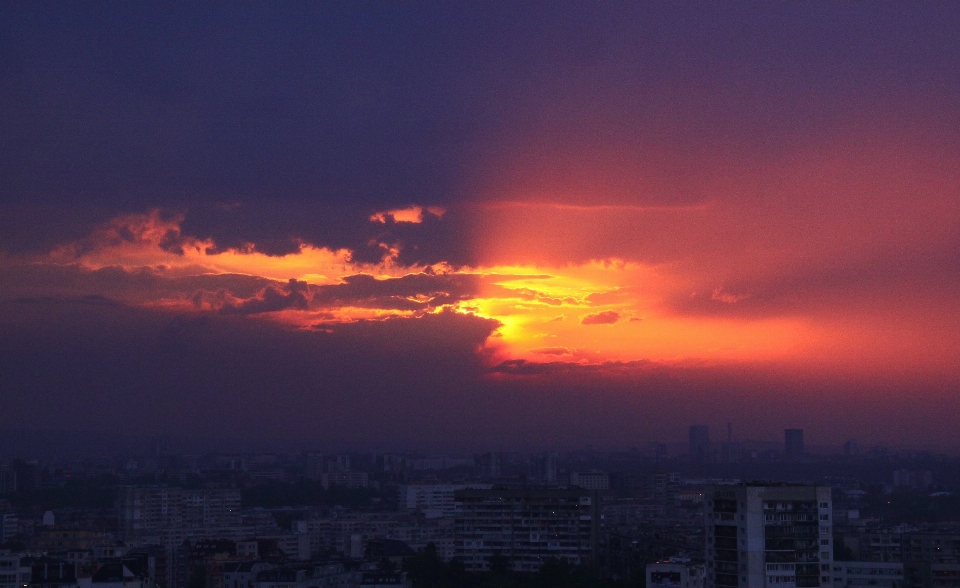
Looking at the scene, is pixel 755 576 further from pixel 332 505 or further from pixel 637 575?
pixel 332 505

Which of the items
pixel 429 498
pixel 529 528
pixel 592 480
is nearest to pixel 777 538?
pixel 529 528

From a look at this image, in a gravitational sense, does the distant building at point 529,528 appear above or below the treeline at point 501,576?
Answer: above

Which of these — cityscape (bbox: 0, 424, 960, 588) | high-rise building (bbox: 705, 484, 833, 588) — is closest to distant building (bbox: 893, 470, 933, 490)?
cityscape (bbox: 0, 424, 960, 588)

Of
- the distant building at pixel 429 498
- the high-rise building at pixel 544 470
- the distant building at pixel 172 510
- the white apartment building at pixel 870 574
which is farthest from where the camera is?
the high-rise building at pixel 544 470

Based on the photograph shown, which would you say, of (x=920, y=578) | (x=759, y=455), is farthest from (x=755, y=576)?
(x=759, y=455)

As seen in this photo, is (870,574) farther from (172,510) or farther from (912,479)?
(912,479)

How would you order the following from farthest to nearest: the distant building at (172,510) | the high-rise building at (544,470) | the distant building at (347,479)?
the distant building at (347,479), the high-rise building at (544,470), the distant building at (172,510)

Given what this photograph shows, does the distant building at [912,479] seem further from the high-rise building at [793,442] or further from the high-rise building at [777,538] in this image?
the high-rise building at [777,538]

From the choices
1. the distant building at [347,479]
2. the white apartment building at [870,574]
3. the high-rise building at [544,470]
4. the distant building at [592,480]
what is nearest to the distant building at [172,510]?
the distant building at [592,480]

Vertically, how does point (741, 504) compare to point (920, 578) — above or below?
above
